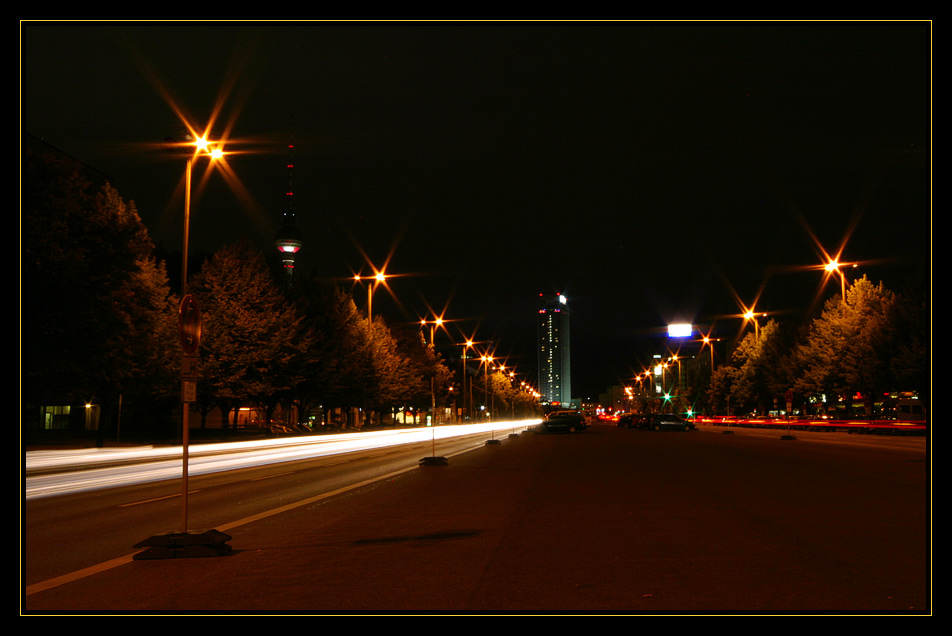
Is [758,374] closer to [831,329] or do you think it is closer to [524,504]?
[831,329]

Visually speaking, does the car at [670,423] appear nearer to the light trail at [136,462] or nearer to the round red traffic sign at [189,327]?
the light trail at [136,462]

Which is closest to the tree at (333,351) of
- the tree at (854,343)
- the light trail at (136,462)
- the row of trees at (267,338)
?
the row of trees at (267,338)

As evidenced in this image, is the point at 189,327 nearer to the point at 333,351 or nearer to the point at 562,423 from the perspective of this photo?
the point at 562,423

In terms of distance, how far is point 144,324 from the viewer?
37.5 meters

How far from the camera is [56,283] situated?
92.3 feet

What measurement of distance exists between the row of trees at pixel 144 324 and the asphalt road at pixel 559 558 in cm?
1502

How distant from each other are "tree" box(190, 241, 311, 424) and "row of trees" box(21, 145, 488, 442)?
3.1 inches

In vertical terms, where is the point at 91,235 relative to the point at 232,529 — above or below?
above

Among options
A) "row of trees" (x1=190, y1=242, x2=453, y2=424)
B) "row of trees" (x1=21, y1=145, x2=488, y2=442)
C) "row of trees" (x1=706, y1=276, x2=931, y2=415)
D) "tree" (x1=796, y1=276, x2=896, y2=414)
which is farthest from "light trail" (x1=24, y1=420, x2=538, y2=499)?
"tree" (x1=796, y1=276, x2=896, y2=414)

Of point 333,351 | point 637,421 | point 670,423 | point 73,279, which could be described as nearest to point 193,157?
point 73,279

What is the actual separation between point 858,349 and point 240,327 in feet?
154

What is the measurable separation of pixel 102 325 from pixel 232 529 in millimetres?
22128

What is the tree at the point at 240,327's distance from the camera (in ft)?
160
